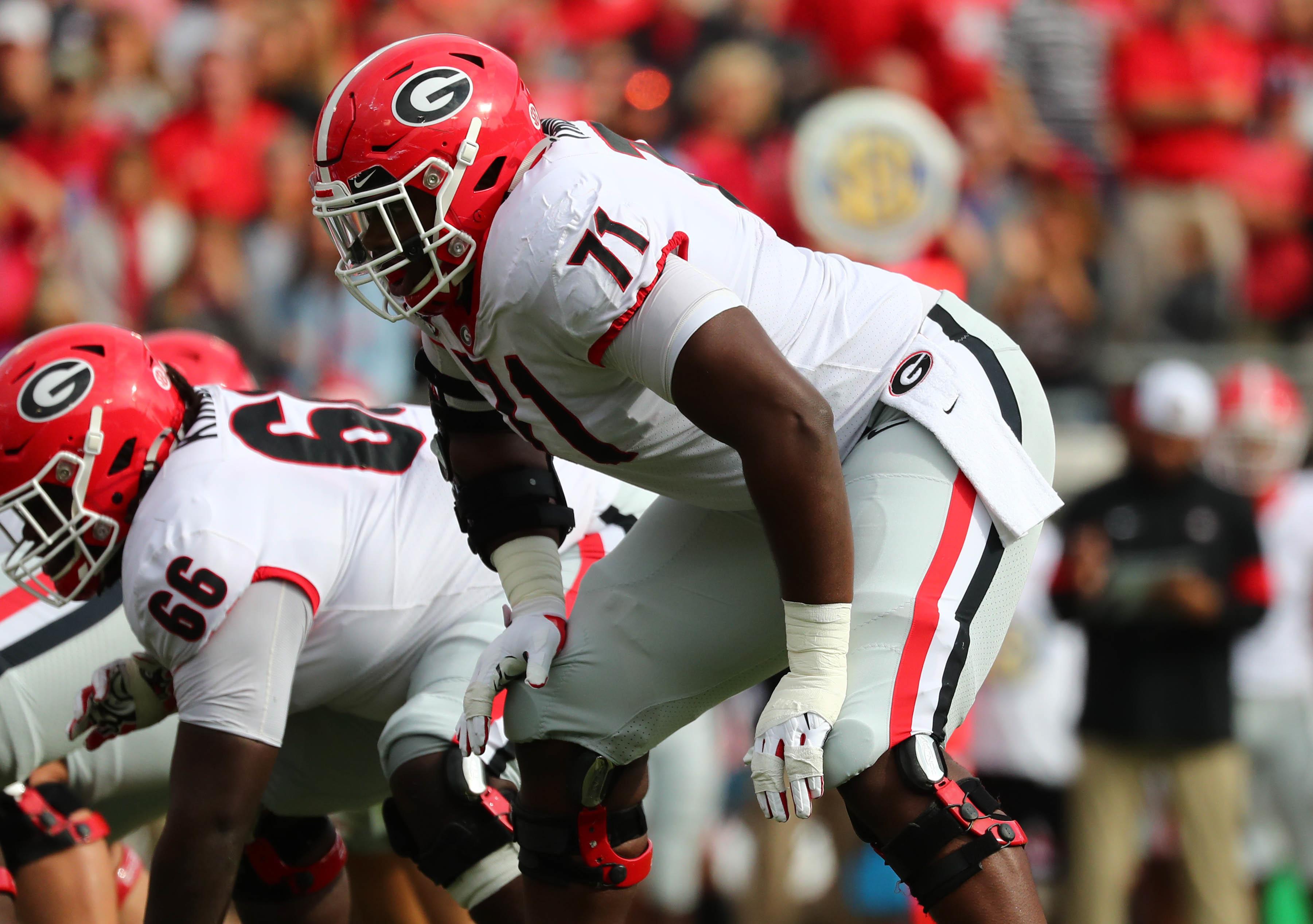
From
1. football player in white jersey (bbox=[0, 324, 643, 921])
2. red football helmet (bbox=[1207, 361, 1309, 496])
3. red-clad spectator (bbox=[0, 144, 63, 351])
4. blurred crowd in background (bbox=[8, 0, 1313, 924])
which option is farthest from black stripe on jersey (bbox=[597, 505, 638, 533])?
red football helmet (bbox=[1207, 361, 1309, 496])

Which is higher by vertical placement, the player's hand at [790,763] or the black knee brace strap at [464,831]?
the player's hand at [790,763]

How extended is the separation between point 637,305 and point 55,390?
1.42m

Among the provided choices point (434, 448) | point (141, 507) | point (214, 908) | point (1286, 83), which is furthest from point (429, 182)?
point (1286, 83)

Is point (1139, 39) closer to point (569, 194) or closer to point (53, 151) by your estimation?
point (53, 151)

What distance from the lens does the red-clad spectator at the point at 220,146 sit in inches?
327

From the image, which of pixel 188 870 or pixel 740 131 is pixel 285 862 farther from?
pixel 740 131

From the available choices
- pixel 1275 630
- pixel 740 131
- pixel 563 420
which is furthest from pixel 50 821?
pixel 740 131

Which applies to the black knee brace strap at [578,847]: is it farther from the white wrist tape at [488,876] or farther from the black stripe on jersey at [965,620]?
the black stripe on jersey at [965,620]

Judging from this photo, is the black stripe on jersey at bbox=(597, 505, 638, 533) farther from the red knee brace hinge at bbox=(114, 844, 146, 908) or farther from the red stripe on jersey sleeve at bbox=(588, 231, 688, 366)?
the red knee brace hinge at bbox=(114, 844, 146, 908)

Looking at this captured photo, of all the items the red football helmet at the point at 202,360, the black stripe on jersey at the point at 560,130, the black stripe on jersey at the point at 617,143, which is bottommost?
the red football helmet at the point at 202,360

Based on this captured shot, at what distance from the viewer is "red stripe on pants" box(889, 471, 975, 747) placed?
104 inches

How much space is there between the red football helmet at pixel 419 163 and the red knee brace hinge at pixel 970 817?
1.15 metres

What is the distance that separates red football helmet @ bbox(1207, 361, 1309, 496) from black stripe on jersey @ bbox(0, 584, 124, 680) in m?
5.20

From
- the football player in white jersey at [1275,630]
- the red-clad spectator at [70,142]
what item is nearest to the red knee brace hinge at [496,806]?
the football player in white jersey at [1275,630]
